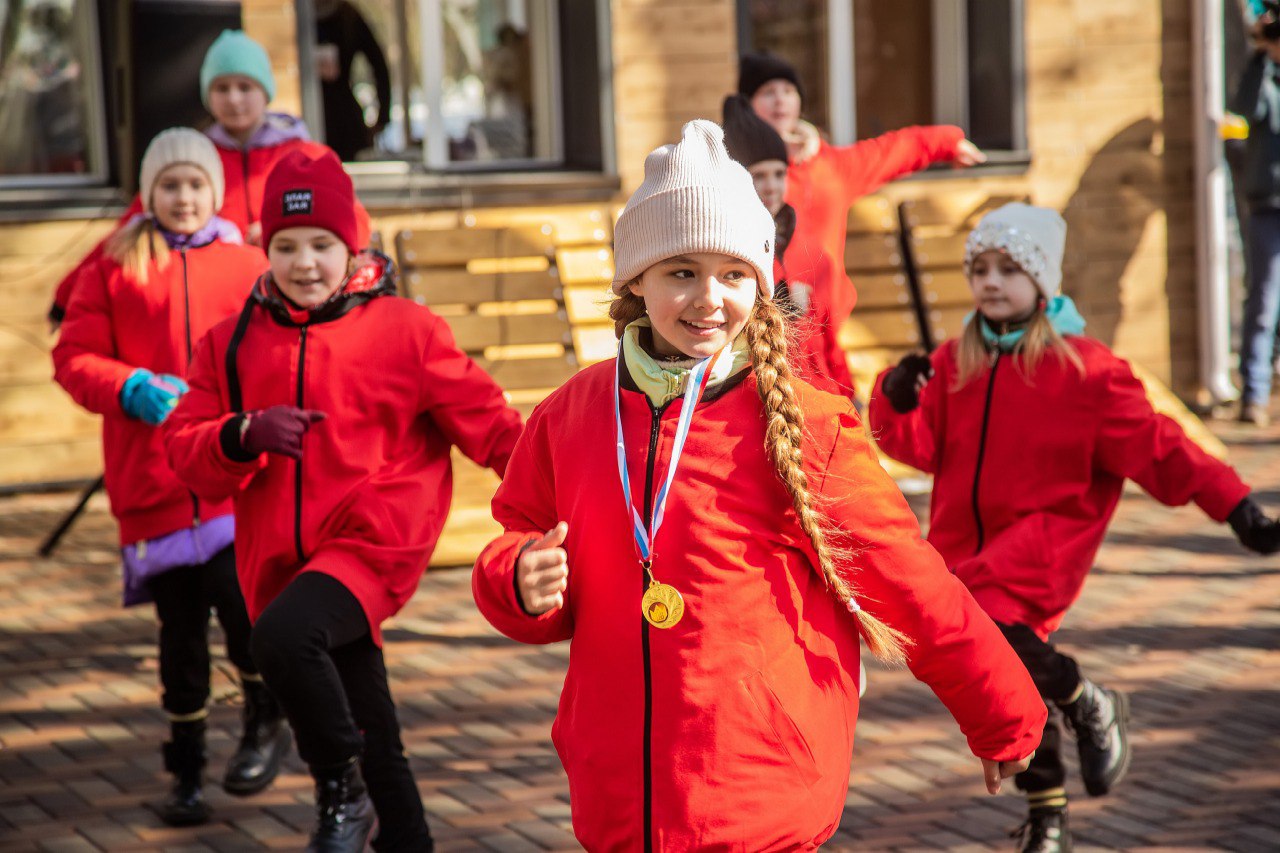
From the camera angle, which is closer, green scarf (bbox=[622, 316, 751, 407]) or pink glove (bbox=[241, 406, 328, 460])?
green scarf (bbox=[622, 316, 751, 407])

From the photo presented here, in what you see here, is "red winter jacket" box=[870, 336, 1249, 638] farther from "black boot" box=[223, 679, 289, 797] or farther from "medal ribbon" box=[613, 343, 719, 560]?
"black boot" box=[223, 679, 289, 797]

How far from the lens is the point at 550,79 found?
11453 millimetres

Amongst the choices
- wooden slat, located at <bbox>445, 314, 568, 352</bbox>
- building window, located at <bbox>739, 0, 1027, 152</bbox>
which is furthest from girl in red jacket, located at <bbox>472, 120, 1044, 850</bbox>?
building window, located at <bbox>739, 0, 1027, 152</bbox>

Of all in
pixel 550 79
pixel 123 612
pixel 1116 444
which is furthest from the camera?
pixel 550 79

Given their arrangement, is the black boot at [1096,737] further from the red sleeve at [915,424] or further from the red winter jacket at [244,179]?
the red winter jacket at [244,179]

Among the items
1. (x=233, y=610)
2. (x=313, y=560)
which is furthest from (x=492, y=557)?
(x=233, y=610)

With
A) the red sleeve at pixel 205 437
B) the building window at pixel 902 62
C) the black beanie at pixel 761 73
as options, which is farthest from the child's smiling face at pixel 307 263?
the building window at pixel 902 62

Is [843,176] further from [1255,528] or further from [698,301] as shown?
[698,301]

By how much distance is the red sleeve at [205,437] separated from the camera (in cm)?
434

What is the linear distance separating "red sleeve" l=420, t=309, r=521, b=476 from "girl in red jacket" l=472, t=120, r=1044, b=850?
4.74ft

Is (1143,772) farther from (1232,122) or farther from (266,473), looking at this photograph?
(1232,122)

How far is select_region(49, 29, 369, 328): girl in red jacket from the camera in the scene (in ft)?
22.4

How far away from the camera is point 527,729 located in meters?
5.96

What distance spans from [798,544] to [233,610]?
2879 millimetres
